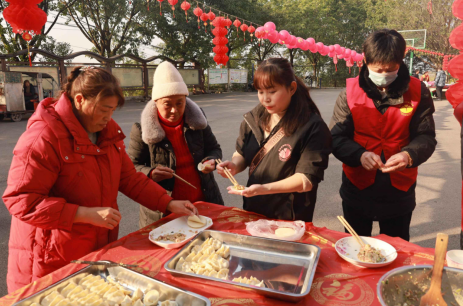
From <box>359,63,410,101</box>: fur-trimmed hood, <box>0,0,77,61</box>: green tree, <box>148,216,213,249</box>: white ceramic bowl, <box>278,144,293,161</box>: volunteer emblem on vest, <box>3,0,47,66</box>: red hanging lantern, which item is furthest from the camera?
<box>0,0,77,61</box>: green tree

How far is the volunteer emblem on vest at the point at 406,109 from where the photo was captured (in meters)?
2.11

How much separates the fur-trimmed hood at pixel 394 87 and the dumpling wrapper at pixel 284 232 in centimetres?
106

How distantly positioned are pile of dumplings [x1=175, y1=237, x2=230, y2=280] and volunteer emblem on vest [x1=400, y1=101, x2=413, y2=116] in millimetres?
1417

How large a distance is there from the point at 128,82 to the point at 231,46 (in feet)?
35.9

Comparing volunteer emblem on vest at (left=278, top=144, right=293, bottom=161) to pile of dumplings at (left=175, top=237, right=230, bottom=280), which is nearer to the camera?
pile of dumplings at (left=175, top=237, right=230, bottom=280)

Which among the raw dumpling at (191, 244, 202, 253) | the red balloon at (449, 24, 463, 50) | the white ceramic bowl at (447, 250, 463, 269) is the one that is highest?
the red balloon at (449, 24, 463, 50)

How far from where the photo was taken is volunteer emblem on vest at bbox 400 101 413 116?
2.11 metres

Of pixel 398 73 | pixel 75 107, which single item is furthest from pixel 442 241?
pixel 75 107

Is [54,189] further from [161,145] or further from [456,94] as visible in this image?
[456,94]

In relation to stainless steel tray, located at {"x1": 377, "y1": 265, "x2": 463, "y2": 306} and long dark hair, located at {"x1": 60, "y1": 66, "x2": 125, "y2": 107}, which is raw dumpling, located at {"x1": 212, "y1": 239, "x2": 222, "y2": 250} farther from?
long dark hair, located at {"x1": 60, "y1": 66, "x2": 125, "y2": 107}

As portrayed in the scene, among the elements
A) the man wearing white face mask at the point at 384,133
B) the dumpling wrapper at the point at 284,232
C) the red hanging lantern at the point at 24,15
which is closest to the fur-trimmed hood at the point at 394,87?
the man wearing white face mask at the point at 384,133

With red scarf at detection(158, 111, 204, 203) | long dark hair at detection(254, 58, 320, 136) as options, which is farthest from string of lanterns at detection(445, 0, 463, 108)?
red scarf at detection(158, 111, 204, 203)

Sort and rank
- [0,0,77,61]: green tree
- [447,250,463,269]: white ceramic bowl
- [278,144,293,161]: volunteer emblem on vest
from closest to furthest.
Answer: [447,250,463,269]: white ceramic bowl → [278,144,293,161]: volunteer emblem on vest → [0,0,77,61]: green tree

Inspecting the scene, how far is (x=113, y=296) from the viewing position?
123 cm
